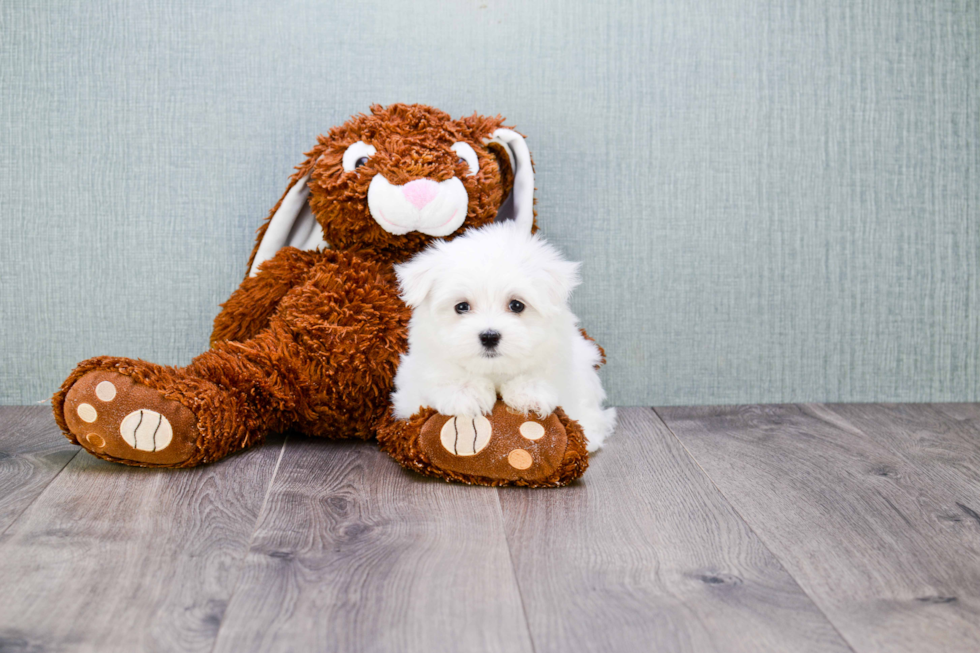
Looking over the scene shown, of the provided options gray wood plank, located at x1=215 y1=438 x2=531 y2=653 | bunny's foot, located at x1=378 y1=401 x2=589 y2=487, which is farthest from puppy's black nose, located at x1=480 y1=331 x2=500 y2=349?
gray wood plank, located at x1=215 y1=438 x2=531 y2=653

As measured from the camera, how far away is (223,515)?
3.44 feet

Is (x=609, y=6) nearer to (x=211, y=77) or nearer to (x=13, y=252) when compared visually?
(x=211, y=77)

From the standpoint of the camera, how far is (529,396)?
1.17 meters

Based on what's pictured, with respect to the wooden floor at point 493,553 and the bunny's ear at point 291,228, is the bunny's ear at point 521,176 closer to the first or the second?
the bunny's ear at point 291,228

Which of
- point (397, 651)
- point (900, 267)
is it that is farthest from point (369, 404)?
point (900, 267)

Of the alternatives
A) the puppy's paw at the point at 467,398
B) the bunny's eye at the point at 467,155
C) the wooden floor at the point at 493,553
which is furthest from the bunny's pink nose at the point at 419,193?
the wooden floor at the point at 493,553

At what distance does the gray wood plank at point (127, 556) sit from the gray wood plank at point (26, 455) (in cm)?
2

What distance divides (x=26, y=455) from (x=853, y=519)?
1265mm

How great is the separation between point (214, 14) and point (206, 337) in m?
0.63

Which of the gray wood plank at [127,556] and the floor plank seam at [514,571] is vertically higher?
the gray wood plank at [127,556]

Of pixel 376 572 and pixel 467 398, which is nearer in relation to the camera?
pixel 376 572

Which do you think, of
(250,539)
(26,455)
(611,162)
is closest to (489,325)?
(250,539)

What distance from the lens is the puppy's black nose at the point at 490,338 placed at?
43.7 inches

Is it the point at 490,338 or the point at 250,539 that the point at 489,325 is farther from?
the point at 250,539
